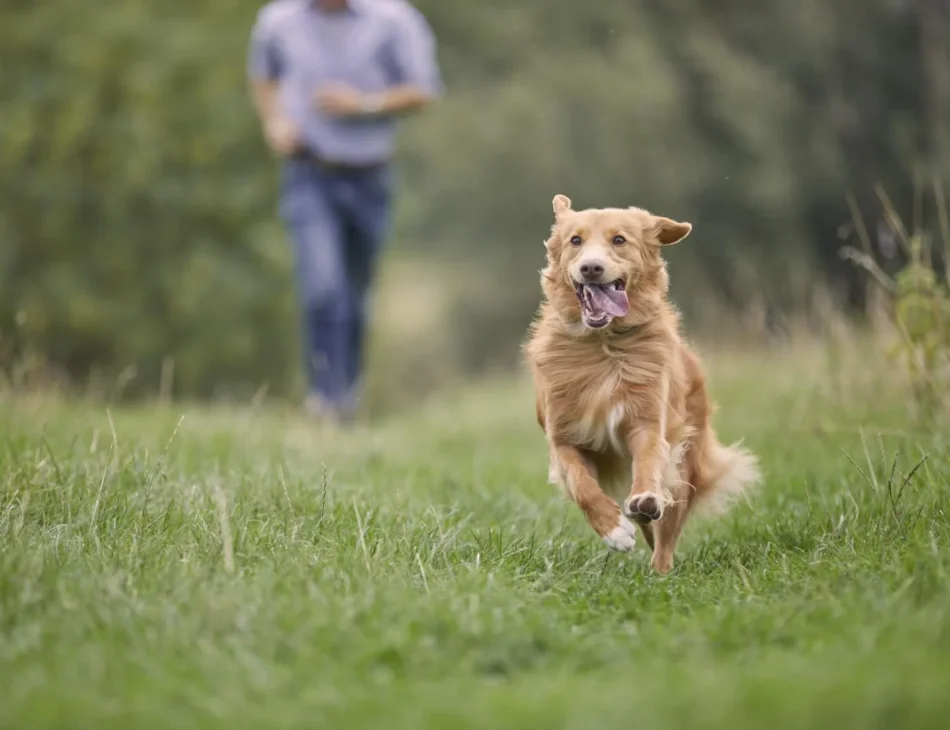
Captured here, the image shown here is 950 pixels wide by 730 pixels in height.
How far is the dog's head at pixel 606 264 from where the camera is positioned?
3820mm

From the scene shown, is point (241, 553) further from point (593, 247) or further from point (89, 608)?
point (593, 247)

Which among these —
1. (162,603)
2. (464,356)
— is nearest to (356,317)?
(162,603)

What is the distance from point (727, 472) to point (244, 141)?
9.52 meters

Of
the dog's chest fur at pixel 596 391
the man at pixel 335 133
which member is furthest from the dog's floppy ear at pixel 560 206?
the man at pixel 335 133

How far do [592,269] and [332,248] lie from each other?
12.0ft

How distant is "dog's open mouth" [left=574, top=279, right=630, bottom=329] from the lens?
382 cm

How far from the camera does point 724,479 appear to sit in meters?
4.30

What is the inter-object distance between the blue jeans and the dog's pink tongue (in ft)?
11.5

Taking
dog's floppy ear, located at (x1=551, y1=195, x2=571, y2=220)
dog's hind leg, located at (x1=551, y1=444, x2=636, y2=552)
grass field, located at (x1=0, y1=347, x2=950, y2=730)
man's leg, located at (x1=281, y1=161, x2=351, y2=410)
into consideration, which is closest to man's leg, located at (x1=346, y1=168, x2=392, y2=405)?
man's leg, located at (x1=281, y1=161, x2=351, y2=410)

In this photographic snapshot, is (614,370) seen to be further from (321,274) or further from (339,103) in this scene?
(339,103)

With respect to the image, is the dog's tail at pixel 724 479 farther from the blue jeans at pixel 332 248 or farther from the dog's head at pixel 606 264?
the blue jeans at pixel 332 248

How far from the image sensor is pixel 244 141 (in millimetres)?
12797

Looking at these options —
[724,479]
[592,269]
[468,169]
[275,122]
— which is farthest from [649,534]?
[468,169]

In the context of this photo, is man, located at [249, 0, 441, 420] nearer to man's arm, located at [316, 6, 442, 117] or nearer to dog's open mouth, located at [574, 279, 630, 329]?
man's arm, located at [316, 6, 442, 117]
